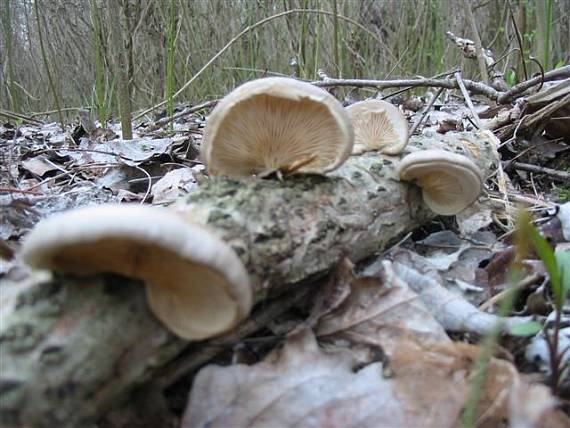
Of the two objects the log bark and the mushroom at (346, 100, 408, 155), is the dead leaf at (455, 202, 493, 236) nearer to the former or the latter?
the mushroom at (346, 100, 408, 155)

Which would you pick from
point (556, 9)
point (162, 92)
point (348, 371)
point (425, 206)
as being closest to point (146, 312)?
point (348, 371)

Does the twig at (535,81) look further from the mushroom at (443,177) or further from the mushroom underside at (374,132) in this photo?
the mushroom at (443,177)

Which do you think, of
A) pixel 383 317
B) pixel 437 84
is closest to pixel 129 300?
pixel 383 317

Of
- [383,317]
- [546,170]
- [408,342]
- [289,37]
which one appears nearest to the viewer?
[408,342]

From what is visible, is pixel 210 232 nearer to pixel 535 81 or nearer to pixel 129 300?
pixel 129 300

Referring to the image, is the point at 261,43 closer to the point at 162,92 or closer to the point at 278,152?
the point at 162,92

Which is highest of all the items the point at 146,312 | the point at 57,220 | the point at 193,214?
the point at 57,220

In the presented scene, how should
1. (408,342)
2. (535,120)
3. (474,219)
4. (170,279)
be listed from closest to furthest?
(170,279) < (408,342) < (474,219) < (535,120)

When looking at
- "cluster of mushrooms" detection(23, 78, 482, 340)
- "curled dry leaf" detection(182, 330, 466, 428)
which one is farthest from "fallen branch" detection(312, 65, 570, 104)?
"curled dry leaf" detection(182, 330, 466, 428)
